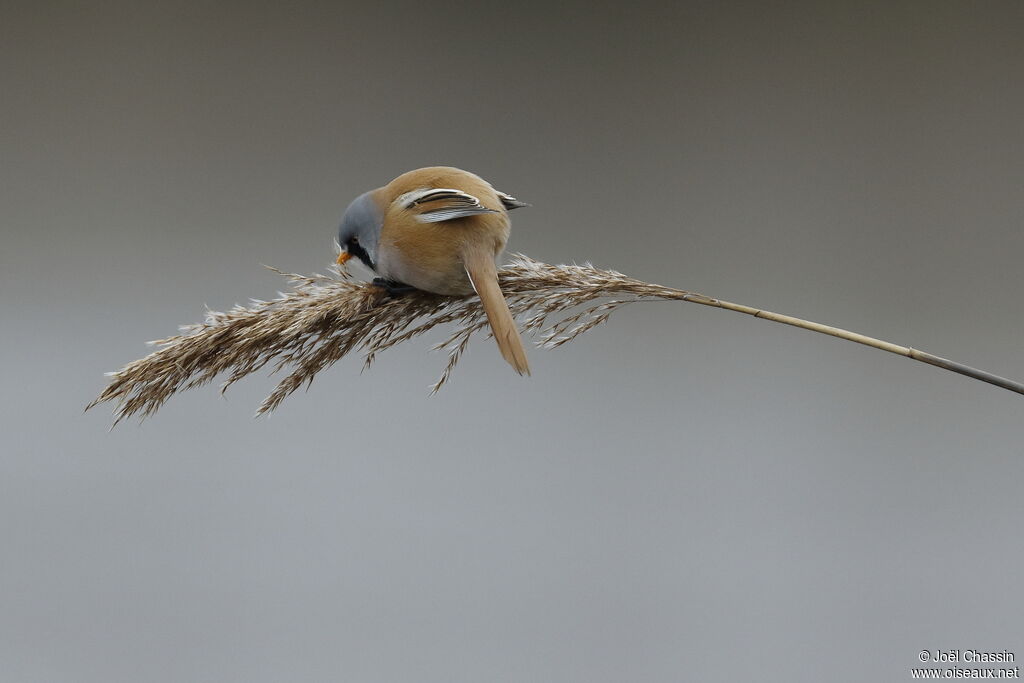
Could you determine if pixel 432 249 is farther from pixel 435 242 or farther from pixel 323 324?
pixel 323 324

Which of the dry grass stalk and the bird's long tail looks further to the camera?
the dry grass stalk

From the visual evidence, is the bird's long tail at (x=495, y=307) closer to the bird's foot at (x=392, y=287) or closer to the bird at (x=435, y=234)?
the bird at (x=435, y=234)

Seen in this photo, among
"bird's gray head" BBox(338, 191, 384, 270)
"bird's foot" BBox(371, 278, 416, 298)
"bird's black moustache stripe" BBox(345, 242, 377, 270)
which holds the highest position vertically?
"bird's gray head" BBox(338, 191, 384, 270)

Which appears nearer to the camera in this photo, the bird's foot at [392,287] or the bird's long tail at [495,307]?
the bird's long tail at [495,307]

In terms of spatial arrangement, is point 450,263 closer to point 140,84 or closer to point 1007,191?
point 140,84

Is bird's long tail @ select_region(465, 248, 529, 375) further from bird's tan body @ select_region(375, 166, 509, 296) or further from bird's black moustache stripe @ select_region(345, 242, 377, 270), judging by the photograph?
bird's black moustache stripe @ select_region(345, 242, 377, 270)

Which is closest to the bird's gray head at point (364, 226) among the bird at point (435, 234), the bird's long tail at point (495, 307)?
the bird at point (435, 234)

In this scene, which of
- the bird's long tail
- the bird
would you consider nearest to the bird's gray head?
the bird
